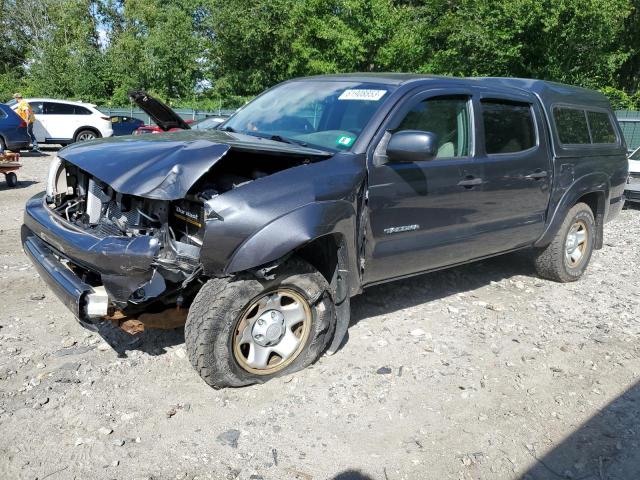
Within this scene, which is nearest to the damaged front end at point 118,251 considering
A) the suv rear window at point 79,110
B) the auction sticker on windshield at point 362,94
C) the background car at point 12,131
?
the auction sticker on windshield at point 362,94

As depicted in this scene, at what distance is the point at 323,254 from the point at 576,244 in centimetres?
354

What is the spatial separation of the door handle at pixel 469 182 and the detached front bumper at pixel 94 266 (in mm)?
2395

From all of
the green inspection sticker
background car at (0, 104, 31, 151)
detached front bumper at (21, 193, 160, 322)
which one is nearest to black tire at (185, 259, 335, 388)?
detached front bumper at (21, 193, 160, 322)

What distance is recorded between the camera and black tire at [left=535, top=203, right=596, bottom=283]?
5783mm

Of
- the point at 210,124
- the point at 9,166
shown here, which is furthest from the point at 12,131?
the point at 210,124

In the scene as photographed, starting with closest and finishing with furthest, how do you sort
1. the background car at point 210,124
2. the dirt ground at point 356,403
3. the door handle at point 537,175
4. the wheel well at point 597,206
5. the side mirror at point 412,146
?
the dirt ground at point 356,403
the side mirror at point 412,146
the door handle at point 537,175
the background car at point 210,124
the wheel well at point 597,206

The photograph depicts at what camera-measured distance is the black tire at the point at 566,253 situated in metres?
5.78

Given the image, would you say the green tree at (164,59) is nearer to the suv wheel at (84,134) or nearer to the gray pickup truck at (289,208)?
the suv wheel at (84,134)

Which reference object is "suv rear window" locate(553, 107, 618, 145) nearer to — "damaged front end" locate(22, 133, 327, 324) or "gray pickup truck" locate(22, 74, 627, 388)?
"gray pickup truck" locate(22, 74, 627, 388)

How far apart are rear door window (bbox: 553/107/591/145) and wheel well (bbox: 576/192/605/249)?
25.0 inches

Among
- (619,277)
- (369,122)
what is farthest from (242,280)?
(619,277)

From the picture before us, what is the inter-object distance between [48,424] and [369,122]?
8.81 feet

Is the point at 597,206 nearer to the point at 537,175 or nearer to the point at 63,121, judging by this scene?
the point at 537,175

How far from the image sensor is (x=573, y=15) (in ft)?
65.6
